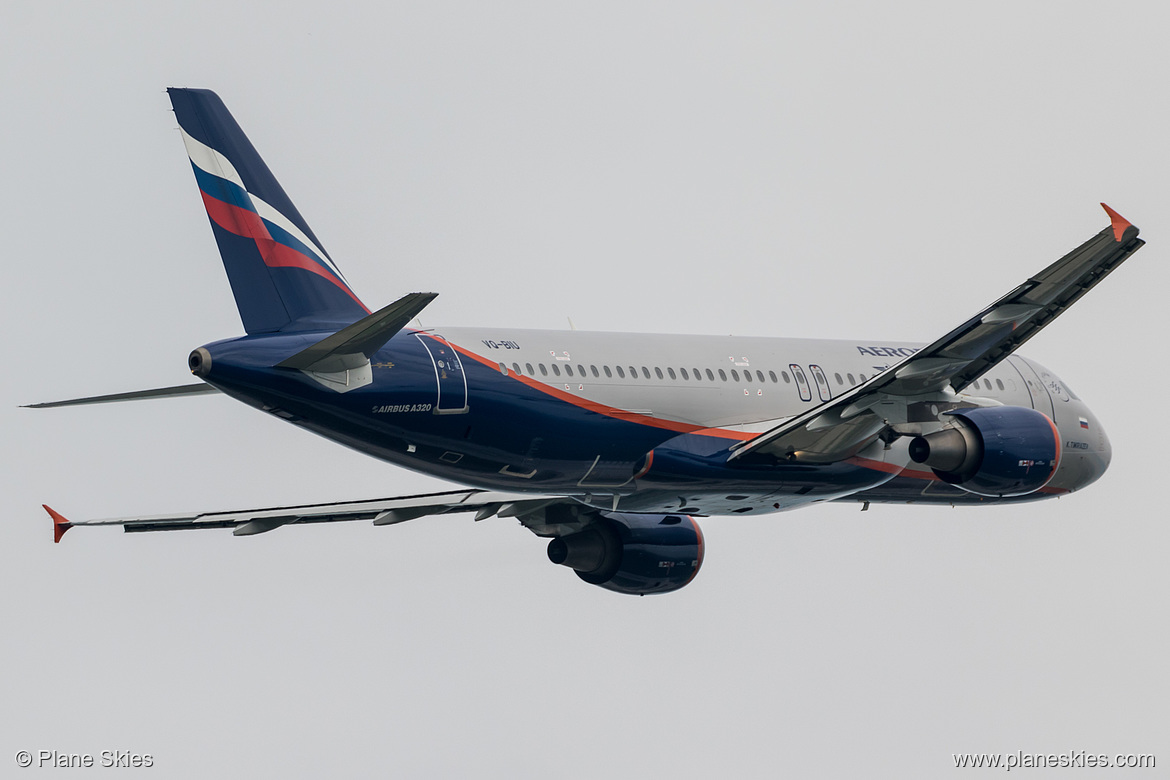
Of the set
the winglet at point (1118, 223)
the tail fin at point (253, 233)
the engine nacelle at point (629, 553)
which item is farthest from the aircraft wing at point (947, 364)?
the tail fin at point (253, 233)

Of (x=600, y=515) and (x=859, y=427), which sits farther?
(x=600, y=515)

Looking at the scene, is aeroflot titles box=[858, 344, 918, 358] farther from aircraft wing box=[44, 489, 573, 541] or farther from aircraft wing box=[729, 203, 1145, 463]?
aircraft wing box=[44, 489, 573, 541]

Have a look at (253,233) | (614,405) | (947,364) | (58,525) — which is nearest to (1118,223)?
(947,364)

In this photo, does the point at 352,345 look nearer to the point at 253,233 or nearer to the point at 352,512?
the point at 253,233

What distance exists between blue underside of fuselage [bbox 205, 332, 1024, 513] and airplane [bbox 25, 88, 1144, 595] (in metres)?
0.04

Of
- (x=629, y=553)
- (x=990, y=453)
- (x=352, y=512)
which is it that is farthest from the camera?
(x=629, y=553)

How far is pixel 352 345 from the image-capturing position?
25484 mm

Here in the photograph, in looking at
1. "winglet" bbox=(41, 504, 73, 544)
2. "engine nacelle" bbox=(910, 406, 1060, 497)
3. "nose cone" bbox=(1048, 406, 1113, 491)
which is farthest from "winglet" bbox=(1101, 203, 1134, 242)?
"winglet" bbox=(41, 504, 73, 544)

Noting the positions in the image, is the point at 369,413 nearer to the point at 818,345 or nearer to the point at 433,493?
the point at 433,493

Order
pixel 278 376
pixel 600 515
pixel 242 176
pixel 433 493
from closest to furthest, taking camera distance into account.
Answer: pixel 278 376, pixel 242 176, pixel 433 493, pixel 600 515

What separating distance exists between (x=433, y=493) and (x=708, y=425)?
18.6ft

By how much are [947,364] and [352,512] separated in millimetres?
11052

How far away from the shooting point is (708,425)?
30875 mm

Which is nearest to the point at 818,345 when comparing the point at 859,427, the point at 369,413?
the point at 859,427
